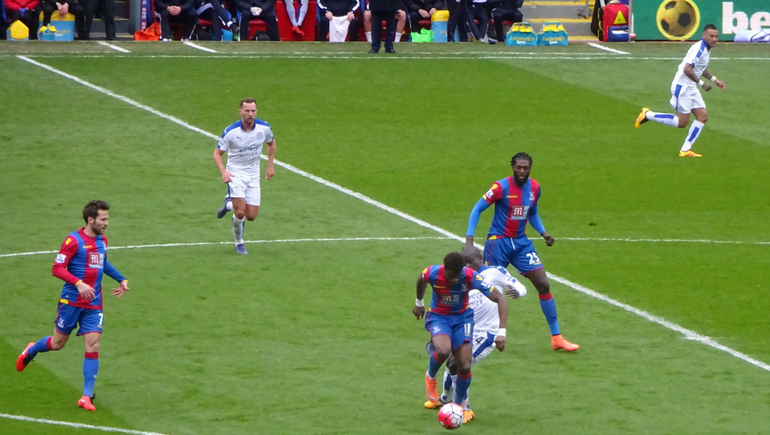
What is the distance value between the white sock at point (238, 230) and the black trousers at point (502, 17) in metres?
17.5

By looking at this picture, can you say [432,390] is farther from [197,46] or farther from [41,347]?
[197,46]

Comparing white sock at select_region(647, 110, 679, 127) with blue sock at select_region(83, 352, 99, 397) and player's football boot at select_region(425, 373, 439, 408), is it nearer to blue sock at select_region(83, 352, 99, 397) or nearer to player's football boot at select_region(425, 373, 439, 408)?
player's football boot at select_region(425, 373, 439, 408)

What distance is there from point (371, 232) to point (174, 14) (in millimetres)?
14766

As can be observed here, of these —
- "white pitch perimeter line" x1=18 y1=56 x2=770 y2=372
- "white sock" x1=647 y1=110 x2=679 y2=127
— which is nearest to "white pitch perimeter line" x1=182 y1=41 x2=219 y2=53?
"white pitch perimeter line" x1=18 y1=56 x2=770 y2=372

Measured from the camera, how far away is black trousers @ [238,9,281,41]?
32.8 meters

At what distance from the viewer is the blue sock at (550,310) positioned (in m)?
13.5

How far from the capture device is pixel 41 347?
38.4ft

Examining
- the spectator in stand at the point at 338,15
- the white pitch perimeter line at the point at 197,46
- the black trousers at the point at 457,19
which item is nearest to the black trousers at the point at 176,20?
the white pitch perimeter line at the point at 197,46

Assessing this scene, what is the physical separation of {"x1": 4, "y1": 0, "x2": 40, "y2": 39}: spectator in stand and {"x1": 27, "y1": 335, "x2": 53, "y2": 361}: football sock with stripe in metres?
20.3

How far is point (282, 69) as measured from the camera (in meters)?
29.9

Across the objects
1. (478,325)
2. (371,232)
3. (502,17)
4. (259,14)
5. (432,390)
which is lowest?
(371,232)

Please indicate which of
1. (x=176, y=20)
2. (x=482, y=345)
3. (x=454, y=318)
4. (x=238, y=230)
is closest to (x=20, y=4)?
(x=176, y=20)

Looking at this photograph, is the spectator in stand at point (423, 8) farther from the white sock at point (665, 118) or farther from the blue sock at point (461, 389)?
the blue sock at point (461, 389)

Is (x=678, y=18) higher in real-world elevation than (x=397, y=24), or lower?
higher
